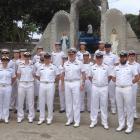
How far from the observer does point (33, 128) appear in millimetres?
10805

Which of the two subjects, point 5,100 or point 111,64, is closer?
point 5,100

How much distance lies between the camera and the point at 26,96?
1134 cm

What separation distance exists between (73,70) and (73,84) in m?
0.34

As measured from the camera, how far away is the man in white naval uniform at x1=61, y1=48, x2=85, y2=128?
427 inches

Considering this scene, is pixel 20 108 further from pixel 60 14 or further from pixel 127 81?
pixel 60 14

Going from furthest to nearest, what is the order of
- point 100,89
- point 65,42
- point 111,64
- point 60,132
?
1. point 65,42
2. point 111,64
3. point 100,89
4. point 60,132

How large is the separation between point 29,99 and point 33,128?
0.82 m

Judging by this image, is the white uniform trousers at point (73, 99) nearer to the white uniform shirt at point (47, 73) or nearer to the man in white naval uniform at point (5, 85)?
the white uniform shirt at point (47, 73)

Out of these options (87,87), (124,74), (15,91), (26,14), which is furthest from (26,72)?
(26,14)

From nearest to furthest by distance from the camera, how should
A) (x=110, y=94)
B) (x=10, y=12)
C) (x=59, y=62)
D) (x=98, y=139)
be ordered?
(x=98, y=139) < (x=110, y=94) < (x=59, y=62) < (x=10, y=12)

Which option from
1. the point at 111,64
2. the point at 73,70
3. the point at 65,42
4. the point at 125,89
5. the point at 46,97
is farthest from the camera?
the point at 65,42

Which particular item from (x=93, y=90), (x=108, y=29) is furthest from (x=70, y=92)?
(x=108, y=29)

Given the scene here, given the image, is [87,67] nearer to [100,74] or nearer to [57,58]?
[100,74]

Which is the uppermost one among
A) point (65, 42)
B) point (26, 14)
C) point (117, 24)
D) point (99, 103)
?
point (26, 14)
